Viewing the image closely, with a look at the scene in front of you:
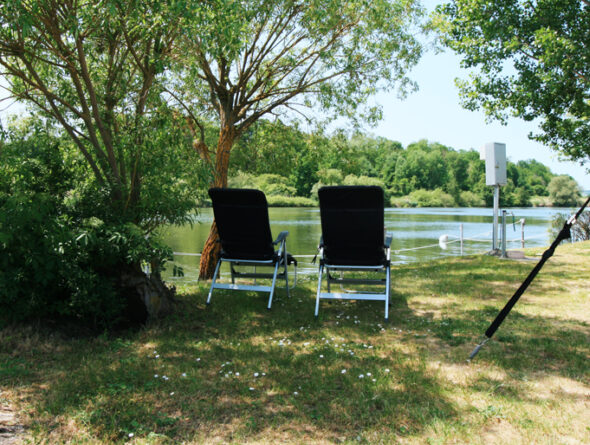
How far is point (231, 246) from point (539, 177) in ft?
261

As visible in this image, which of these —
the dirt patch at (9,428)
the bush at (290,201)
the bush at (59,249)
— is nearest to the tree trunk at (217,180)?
the bush at (59,249)

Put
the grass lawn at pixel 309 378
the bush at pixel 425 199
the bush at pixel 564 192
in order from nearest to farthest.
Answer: the grass lawn at pixel 309 378 → the bush at pixel 564 192 → the bush at pixel 425 199

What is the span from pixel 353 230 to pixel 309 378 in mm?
2086

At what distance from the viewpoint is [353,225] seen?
15.4ft

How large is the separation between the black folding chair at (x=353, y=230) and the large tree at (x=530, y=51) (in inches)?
221

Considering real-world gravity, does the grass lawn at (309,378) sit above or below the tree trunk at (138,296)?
below

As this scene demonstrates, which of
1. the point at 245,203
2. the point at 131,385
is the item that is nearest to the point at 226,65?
the point at 245,203

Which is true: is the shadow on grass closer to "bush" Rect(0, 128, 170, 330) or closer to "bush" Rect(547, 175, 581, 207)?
"bush" Rect(0, 128, 170, 330)

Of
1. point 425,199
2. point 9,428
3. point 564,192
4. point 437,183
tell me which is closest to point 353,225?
point 9,428

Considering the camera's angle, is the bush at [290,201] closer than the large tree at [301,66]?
No

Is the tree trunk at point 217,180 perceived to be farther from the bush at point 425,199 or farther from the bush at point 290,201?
the bush at point 425,199

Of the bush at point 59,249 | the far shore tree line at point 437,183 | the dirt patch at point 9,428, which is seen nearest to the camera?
the dirt patch at point 9,428

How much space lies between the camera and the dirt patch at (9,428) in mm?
2123

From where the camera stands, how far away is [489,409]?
241 cm
